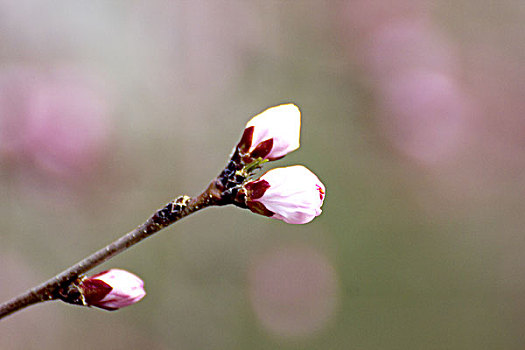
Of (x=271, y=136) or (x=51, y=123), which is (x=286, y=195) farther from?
(x=51, y=123)

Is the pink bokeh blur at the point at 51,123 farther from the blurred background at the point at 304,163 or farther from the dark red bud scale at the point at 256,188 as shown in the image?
Result: the dark red bud scale at the point at 256,188

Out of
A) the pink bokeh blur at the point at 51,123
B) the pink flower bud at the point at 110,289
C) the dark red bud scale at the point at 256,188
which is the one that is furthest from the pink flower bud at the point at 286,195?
the pink bokeh blur at the point at 51,123

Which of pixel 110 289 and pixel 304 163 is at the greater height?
pixel 304 163

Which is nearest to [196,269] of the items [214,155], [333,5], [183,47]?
[214,155]

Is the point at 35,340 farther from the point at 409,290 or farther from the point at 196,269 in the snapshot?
the point at 409,290

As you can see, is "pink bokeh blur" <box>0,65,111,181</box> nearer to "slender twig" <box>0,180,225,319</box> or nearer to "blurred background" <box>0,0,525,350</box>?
"blurred background" <box>0,0,525,350</box>

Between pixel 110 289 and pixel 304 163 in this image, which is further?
pixel 304 163

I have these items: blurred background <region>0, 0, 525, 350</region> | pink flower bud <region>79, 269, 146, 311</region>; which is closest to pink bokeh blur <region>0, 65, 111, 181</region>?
blurred background <region>0, 0, 525, 350</region>

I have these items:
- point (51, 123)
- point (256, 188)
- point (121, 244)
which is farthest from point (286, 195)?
point (51, 123)
